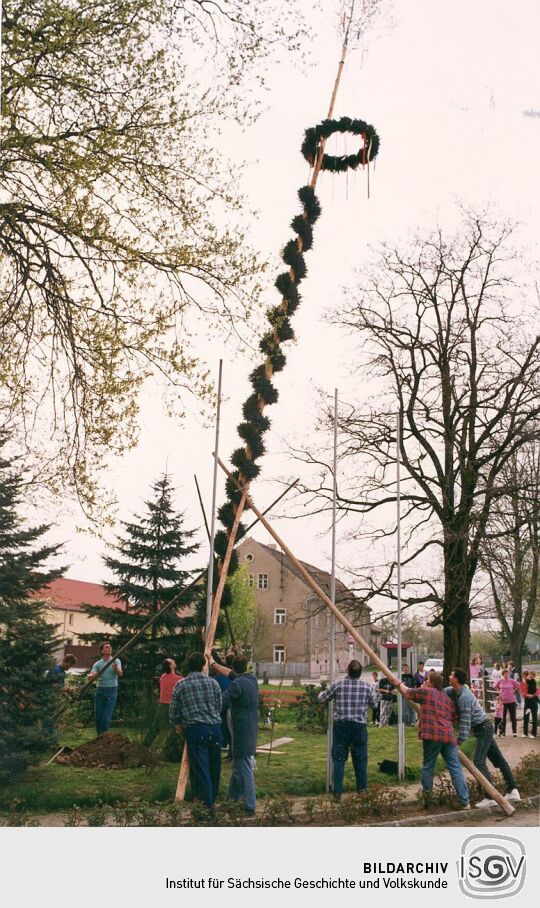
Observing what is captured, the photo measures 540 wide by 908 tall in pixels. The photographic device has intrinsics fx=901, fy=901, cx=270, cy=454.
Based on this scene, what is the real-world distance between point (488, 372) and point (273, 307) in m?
6.91

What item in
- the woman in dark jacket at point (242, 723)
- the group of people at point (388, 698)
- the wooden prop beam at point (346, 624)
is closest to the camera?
the woman in dark jacket at point (242, 723)

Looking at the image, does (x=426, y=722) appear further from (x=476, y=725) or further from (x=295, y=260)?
(x=295, y=260)

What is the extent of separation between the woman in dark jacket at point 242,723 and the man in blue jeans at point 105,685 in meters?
1.95

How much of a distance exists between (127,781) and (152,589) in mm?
2242

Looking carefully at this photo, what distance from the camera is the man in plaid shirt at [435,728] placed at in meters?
9.37

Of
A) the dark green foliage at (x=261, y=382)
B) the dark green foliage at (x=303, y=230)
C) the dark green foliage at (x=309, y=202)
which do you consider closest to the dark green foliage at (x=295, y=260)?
the dark green foliage at (x=303, y=230)

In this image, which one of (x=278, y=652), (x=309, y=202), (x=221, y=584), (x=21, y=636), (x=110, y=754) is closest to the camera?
(x=21, y=636)

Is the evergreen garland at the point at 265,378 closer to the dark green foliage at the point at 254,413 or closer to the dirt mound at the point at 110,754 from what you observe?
the dark green foliage at the point at 254,413

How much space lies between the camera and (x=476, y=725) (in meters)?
9.66

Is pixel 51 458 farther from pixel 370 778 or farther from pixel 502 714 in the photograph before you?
pixel 502 714

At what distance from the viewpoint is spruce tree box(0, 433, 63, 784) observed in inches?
343

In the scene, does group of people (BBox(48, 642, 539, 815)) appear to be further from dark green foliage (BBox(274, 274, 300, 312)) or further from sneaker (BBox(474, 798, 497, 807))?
dark green foliage (BBox(274, 274, 300, 312))

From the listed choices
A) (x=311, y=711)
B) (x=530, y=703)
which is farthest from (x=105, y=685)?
(x=530, y=703)
